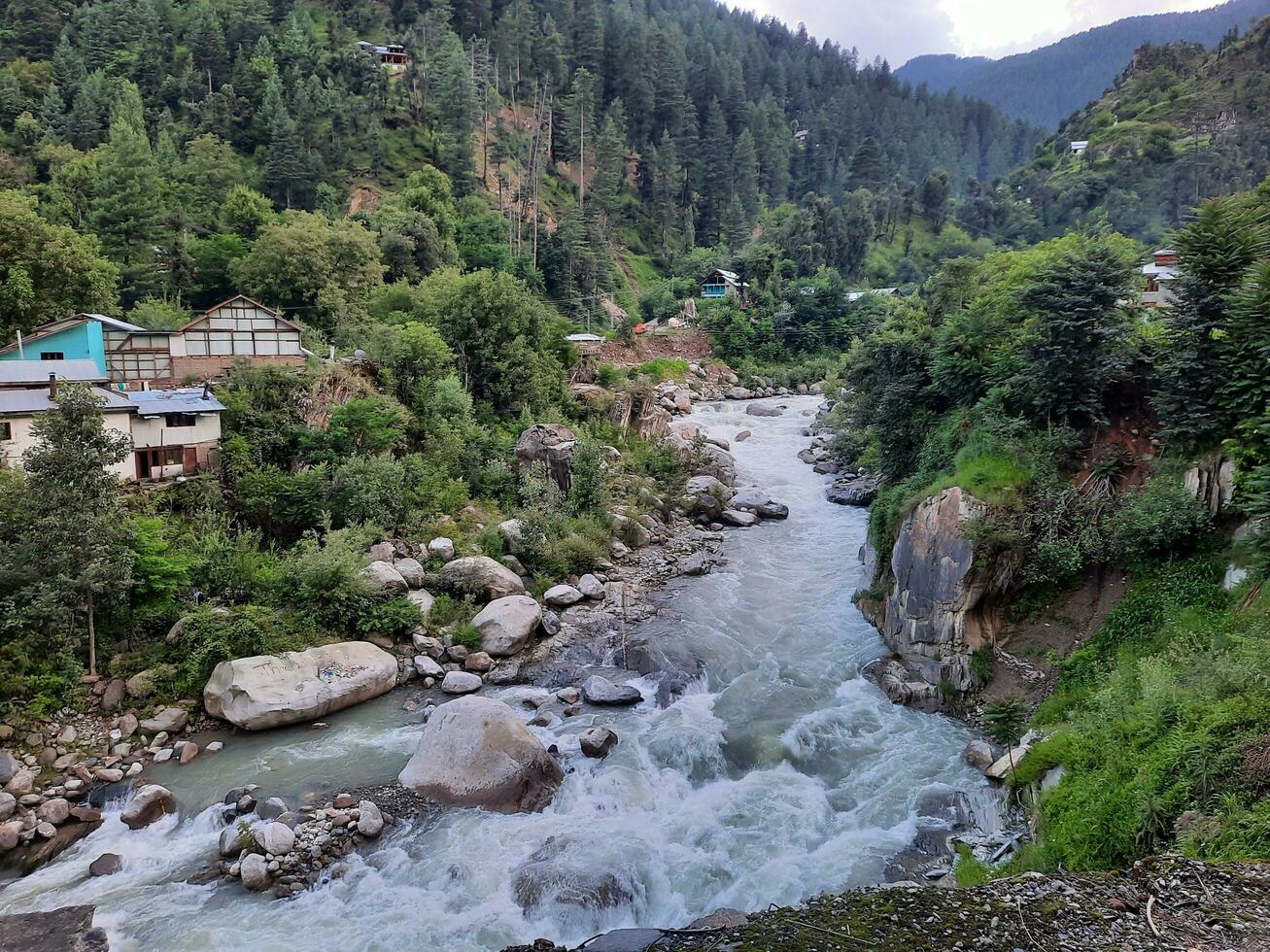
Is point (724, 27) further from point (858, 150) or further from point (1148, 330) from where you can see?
point (1148, 330)

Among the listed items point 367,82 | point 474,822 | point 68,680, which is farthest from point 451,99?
point 474,822

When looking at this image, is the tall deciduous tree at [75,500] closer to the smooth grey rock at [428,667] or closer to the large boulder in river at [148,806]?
the large boulder in river at [148,806]

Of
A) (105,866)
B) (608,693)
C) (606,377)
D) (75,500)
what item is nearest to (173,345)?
(75,500)

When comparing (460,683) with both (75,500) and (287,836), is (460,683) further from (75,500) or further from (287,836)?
(75,500)

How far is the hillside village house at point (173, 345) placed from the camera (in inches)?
884

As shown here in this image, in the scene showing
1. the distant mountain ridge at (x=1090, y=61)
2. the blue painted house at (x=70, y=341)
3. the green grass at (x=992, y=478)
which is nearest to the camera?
the green grass at (x=992, y=478)

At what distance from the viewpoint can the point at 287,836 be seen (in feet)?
35.8

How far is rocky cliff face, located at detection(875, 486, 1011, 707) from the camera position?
14383mm

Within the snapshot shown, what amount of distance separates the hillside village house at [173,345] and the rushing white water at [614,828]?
1504 centimetres

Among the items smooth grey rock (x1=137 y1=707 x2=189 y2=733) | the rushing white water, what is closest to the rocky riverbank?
the rushing white water

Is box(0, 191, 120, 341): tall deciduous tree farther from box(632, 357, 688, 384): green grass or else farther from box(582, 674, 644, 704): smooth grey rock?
box(632, 357, 688, 384): green grass

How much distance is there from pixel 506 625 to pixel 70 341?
17.1 metres

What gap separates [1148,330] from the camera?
631 inches

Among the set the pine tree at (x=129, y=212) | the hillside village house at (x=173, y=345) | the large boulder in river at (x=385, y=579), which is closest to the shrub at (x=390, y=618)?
the large boulder in river at (x=385, y=579)
